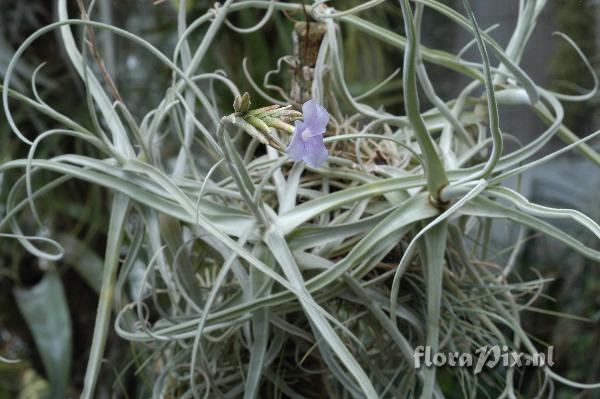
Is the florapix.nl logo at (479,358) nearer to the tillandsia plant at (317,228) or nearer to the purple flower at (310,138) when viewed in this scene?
the tillandsia plant at (317,228)

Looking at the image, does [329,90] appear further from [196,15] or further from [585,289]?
[585,289]

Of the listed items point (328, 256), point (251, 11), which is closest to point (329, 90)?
point (328, 256)

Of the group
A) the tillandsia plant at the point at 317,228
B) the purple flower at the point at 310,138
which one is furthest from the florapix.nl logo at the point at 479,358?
the purple flower at the point at 310,138

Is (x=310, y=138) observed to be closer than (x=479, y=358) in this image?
Yes

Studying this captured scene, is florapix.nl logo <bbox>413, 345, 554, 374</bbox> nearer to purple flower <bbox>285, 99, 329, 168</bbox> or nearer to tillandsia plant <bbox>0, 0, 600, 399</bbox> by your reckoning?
tillandsia plant <bbox>0, 0, 600, 399</bbox>

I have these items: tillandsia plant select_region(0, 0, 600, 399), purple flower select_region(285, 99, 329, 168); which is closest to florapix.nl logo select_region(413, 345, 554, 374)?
tillandsia plant select_region(0, 0, 600, 399)

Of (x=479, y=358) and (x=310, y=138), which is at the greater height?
(x=310, y=138)
